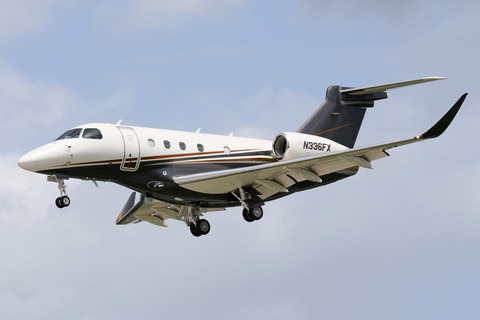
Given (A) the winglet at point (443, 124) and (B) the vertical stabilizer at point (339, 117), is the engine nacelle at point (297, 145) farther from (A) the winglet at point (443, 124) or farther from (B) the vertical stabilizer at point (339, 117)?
(A) the winglet at point (443, 124)

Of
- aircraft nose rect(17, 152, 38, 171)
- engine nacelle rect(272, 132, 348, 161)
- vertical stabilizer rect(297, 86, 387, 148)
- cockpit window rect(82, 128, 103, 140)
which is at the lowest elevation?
engine nacelle rect(272, 132, 348, 161)

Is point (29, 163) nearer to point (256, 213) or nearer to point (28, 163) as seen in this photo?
point (28, 163)

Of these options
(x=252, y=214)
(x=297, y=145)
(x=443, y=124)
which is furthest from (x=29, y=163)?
(x=443, y=124)

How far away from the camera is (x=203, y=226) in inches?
1055

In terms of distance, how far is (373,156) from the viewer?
2259 centimetres

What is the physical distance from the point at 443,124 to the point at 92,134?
433 inches

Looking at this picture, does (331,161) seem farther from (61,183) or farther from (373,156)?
(61,183)

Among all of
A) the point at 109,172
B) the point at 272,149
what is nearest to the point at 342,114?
the point at 272,149

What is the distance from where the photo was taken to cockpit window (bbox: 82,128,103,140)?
22953 mm

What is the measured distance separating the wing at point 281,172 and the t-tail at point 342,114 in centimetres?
358

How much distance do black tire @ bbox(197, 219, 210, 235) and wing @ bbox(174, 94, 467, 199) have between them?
202cm

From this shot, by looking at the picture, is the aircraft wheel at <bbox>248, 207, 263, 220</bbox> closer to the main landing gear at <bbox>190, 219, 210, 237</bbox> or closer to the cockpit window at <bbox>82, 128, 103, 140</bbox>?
the main landing gear at <bbox>190, 219, 210, 237</bbox>

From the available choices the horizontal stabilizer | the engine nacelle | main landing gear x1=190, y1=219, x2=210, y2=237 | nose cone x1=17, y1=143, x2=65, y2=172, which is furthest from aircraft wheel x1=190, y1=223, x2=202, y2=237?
the horizontal stabilizer

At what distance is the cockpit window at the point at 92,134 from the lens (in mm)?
22953
